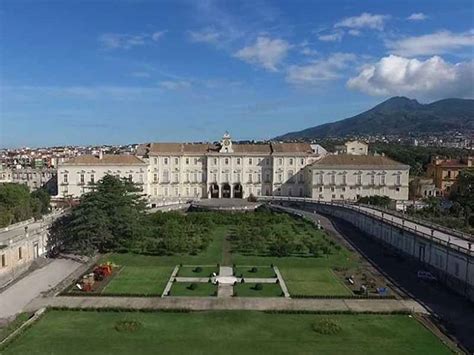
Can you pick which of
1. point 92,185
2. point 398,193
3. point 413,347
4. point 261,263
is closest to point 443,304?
point 413,347

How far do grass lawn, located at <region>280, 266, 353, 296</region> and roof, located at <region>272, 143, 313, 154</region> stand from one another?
44701mm

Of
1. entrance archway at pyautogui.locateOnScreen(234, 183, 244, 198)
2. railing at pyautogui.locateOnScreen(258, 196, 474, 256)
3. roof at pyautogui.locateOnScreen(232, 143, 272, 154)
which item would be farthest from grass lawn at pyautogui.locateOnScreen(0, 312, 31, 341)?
roof at pyautogui.locateOnScreen(232, 143, 272, 154)

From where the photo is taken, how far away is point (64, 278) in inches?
1316

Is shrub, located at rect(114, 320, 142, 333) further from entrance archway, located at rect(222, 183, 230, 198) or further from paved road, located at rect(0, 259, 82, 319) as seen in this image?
entrance archway, located at rect(222, 183, 230, 198)

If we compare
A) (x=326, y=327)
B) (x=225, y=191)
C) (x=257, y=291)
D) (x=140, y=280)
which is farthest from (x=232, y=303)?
(x=225, y=191)

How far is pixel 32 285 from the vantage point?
104 feet

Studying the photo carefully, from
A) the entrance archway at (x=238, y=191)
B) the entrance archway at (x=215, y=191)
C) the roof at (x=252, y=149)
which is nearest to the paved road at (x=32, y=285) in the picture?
the entrance archway at (x=215, y=191)

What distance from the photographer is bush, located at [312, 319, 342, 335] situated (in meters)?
23.7

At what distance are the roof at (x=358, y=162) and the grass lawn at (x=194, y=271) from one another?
41.9 m

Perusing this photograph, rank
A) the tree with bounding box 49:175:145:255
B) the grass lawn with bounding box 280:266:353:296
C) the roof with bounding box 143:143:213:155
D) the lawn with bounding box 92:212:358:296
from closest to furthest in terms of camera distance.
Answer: the grass lawn with bounding box 280:266:353:296 → the lawn with bounding box 92:212:358:296 → the tree with bounding box 49:175:145:255 → the roof with bounding box 143:143:213:155

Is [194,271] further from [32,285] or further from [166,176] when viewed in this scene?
[166,176]

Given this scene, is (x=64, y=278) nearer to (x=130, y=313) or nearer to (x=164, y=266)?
(x=164, y=266)

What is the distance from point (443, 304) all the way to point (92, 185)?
30342 millimetres

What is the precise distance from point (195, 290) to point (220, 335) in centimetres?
754
